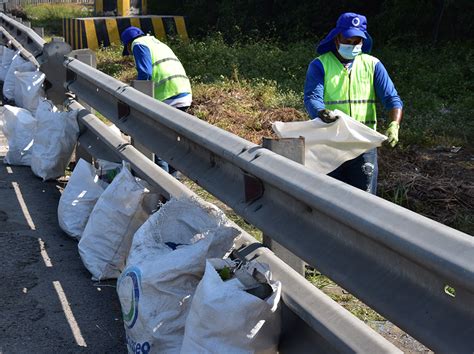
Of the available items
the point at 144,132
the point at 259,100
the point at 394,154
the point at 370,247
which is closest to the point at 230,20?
the point at 259,100

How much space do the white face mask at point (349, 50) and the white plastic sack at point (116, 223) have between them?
1.70 m

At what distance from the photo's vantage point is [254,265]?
3096mm

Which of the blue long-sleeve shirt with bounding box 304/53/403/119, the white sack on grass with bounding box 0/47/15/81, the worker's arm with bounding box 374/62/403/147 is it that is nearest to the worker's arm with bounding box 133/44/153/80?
the blue long-sleeve shirt with bounding box 304/53/403/119

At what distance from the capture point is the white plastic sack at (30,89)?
887 centimetres

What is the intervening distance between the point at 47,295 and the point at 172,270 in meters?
1.47

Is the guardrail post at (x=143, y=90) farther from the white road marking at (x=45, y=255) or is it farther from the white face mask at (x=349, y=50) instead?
the white face mask at (x=349, y=50)

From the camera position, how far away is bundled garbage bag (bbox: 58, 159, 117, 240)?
5469 mm

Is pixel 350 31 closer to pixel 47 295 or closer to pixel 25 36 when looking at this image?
pixel 47 295

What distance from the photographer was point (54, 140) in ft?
22.8

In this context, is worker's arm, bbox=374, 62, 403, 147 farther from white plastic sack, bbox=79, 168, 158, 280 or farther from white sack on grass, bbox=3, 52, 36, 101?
white sack on grass, bbox=3, 52, 36, 101

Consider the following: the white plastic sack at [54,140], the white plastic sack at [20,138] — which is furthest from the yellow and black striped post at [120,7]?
the white plastic sack at [54,140]

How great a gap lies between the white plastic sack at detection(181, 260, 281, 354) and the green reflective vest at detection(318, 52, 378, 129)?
9.16 ft

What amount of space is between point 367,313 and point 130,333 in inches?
54.7

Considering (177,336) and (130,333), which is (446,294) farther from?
(130,333)
